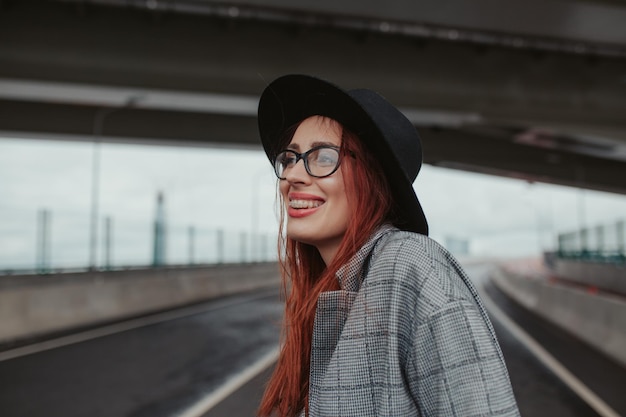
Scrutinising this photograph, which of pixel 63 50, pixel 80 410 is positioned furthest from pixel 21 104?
pixel 80 410

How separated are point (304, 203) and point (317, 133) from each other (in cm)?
23

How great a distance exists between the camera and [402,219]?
2035 millimetres

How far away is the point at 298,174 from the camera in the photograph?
2076mm

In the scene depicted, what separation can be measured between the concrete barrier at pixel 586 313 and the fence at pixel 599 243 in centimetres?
1240

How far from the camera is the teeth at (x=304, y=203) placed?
6.74ft

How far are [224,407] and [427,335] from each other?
6.02 m

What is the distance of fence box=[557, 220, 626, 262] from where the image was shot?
2970 centimetres

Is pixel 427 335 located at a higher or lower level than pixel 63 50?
lower

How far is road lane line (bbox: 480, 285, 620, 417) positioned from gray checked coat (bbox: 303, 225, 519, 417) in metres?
6.41

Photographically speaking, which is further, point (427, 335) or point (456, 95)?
point (456, 95)

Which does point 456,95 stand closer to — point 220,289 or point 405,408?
point 220,289

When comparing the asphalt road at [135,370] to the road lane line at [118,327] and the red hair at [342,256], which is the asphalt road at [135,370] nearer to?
the road lane line at [118,327]

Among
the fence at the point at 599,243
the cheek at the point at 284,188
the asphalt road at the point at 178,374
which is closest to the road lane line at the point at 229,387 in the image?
the asphalt road at the point at 178,374

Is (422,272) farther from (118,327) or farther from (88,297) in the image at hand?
(88,297)
